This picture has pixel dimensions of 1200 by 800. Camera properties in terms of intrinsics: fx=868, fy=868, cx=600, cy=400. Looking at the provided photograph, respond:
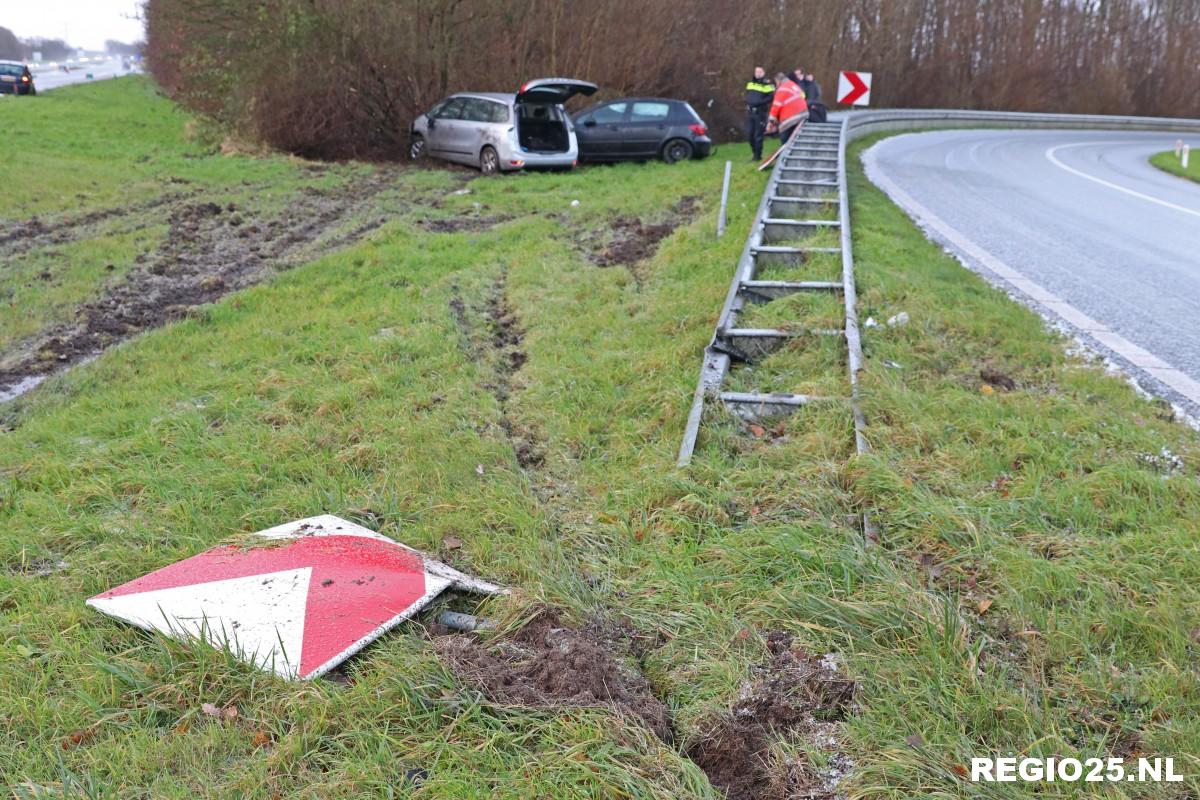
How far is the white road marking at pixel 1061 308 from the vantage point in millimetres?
5219

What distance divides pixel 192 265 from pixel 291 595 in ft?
23.9

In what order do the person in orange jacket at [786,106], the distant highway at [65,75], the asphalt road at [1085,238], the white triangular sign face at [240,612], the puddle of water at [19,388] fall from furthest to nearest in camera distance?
the distant highway at [65,75], the person in orange jacket at [786,106], the asphalt road at [1085,238], the puddle of water at [19,388], the white triangular sign face at [240,612]

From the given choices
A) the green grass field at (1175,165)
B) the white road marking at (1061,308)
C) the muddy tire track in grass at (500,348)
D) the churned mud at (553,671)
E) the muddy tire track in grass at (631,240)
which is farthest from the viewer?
the green grass field at (1175,165)

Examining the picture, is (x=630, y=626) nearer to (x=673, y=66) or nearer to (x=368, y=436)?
(x=368, y=436)

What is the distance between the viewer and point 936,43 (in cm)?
4000

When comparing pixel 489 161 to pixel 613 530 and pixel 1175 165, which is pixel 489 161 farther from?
pixel 1175 165

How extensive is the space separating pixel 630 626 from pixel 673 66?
2256cm

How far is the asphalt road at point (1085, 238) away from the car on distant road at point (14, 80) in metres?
35.4

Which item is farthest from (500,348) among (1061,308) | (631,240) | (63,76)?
(63,76)

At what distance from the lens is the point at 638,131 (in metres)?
17.6

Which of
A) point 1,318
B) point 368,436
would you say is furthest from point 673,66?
point 368,436

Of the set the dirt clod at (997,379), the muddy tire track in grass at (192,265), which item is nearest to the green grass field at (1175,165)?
the dirt clod at (997,379)

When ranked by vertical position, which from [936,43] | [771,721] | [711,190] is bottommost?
[771,721]

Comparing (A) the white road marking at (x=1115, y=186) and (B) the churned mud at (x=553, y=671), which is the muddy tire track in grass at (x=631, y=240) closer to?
(B) the churned mud at (x=553, y=671)
